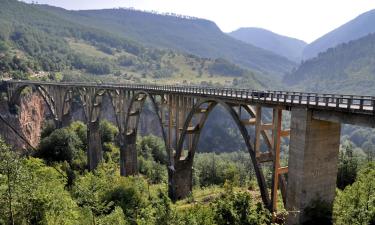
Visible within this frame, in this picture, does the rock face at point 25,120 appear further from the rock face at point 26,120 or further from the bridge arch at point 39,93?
the bridge arch at point 39,93

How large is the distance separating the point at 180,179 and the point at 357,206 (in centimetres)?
2718

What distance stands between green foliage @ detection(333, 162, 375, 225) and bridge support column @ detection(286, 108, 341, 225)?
1.63 meters

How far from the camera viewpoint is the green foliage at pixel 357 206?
78.3 ft

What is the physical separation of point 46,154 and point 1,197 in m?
45.7

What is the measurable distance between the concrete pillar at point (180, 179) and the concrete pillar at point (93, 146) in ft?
96.2

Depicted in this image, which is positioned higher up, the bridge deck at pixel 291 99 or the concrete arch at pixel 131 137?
the bridge deck at pixel 291 99

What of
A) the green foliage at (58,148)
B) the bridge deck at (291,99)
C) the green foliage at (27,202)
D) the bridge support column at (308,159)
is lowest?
the green foliage at (58,148)

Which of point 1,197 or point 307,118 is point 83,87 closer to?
point 1,197

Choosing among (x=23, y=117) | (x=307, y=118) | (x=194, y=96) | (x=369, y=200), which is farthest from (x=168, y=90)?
(x=23, y=117)

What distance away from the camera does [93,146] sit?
243 feet

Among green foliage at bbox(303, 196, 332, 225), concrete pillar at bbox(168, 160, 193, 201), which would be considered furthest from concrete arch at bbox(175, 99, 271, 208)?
green foliage at bbox(303, 196, 332, 225)

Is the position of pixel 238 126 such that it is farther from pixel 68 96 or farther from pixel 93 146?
pixel 68 96

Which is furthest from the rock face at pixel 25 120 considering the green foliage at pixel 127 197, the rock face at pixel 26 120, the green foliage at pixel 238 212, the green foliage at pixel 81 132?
the green foliage at pixel 238 212

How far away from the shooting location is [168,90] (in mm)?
48031
